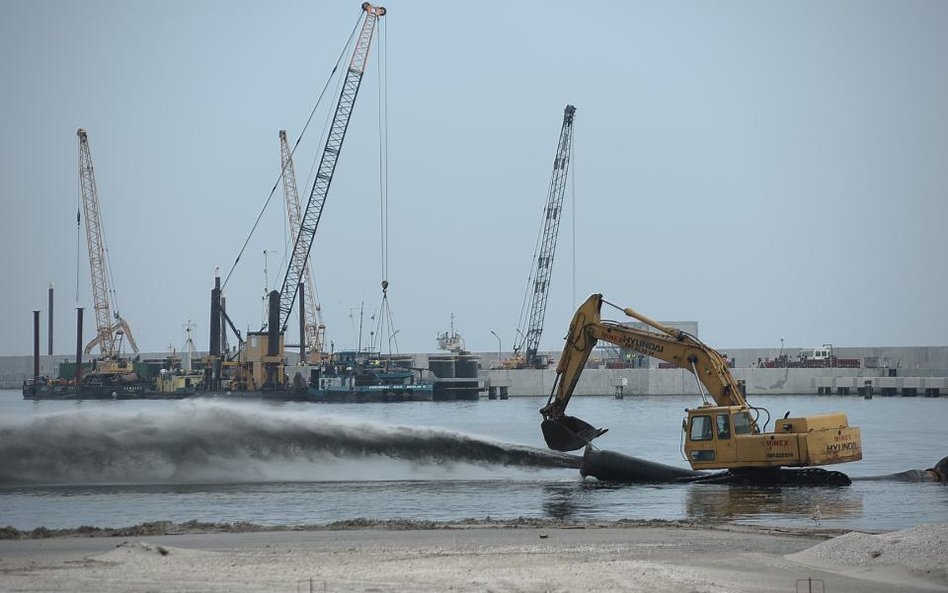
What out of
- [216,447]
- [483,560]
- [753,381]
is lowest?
[483,560]

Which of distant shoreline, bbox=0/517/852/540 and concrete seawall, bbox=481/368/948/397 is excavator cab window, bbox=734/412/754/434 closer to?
distant shoreline, bbox=0/517/852/540

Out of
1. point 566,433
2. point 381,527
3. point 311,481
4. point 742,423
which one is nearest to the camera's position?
point 381,527

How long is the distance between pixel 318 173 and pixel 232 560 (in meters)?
124

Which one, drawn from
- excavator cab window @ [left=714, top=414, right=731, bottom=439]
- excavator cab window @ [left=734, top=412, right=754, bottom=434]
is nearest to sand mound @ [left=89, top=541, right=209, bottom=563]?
excavator cab window @ [left=714, top=414, right=731, bottom=439]

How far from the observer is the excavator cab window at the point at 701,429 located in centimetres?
3666

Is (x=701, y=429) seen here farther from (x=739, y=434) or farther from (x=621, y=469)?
(x=621, y=469)

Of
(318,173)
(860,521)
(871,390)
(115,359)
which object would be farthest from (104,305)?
(860,521)

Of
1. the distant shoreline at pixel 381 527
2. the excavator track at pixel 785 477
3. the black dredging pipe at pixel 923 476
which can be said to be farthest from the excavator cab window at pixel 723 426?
the distant shoreline at pixel 381 527

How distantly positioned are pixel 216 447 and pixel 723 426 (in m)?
17.4

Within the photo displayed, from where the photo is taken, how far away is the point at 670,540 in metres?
24.5

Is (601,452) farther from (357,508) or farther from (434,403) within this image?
(434,403)

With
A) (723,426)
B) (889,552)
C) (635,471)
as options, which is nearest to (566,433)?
(635,471)

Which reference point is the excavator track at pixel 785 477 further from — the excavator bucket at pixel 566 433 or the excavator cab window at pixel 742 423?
the excavator bucket at pixel 566 433

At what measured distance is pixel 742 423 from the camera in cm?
3675
